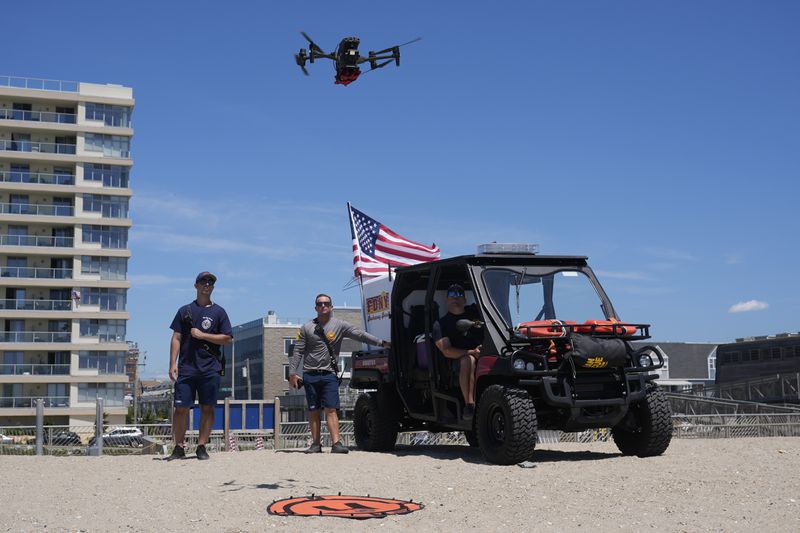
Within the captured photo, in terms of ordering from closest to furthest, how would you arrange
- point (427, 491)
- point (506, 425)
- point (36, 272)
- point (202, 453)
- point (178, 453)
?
point (427, 491), point (506, 425), point (202, 453), point (178, 453), point (36, 272)

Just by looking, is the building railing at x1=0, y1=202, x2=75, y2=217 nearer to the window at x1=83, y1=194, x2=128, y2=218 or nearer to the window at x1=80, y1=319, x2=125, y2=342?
the window at x1=83, y1=194, x2=128, y2=218

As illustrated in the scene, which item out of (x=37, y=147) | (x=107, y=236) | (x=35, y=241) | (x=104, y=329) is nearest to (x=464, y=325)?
(x=104, y=329)

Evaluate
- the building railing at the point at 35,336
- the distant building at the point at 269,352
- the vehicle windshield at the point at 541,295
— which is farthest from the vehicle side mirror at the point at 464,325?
the distant building at the point at 269,352

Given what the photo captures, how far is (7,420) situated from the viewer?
64.6 meters

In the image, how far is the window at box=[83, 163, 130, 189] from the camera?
69.9 metres

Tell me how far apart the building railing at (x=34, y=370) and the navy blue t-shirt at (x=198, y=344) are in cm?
6135

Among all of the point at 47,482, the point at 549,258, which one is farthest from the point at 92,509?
the point at 549,258

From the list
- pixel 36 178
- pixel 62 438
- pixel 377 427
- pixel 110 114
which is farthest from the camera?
pixel 110 114

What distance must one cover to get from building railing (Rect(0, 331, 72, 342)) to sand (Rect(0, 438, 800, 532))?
60.9 metres

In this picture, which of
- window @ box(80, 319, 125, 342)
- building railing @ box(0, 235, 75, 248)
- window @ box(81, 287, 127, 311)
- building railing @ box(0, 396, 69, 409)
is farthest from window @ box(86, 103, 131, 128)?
building railing @ box(0, 396, 69, 409)

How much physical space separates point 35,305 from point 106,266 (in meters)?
5.68

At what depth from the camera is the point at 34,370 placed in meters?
66.7

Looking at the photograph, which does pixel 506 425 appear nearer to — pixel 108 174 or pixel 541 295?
pixel 541 295

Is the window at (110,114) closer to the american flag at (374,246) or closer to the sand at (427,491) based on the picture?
the american flag at (374,246)
